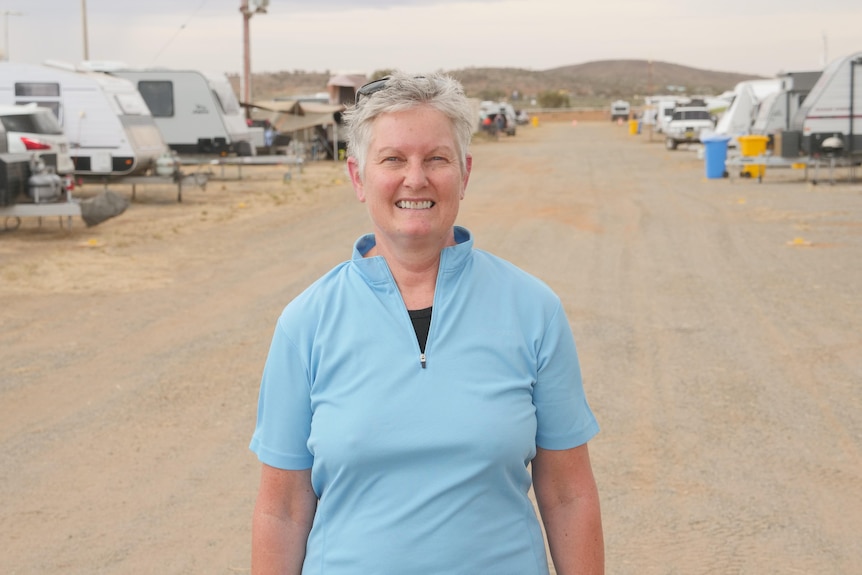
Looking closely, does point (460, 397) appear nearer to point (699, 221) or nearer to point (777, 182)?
point (699, 221)

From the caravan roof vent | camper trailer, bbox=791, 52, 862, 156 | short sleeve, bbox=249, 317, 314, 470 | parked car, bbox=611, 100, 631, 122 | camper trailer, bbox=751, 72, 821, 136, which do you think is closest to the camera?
short sleeve, bbox=249, 317, 314, 470

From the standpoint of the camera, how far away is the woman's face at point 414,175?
228 centimetres

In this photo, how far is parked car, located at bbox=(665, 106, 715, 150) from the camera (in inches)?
1517

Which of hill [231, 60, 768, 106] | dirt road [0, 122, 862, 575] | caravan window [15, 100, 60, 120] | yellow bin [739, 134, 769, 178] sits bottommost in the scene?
dirt road [0, 122, 862, 575]

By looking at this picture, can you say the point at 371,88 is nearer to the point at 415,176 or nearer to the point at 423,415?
the point at 415,176

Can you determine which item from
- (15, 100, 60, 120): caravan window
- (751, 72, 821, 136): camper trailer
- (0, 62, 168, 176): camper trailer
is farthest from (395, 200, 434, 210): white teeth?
(751, 72, 821, 136): camper trailer

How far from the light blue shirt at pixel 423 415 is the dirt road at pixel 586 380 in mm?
2441

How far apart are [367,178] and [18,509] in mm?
3484

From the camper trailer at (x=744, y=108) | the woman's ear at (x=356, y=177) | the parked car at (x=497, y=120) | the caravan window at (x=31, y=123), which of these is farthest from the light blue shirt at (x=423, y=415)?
the parked car at (x=497, y=120)

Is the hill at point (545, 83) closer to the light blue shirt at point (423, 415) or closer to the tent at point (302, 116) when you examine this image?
the tent at point (302, 116)

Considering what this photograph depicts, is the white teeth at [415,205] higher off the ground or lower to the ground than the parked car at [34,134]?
higher

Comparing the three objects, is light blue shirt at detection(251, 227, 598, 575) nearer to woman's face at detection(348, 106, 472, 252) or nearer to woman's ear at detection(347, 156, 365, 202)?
woman's face at detection(348, 106, 472, 252)

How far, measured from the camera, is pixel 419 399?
212 centimetres

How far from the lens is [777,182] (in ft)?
78.0
